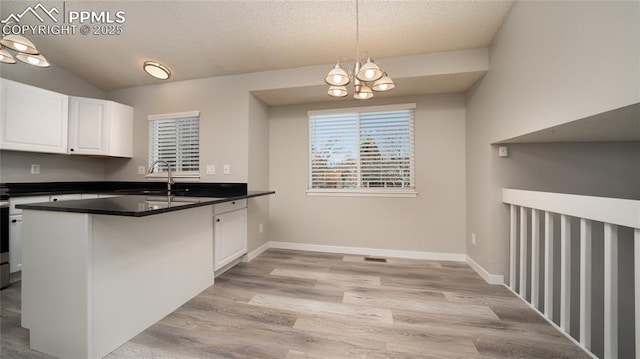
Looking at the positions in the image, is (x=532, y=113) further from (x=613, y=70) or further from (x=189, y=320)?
(x=189, y=320)

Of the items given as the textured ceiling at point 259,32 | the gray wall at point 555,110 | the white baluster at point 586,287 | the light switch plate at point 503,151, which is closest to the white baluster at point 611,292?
the white baluster at point 586,287

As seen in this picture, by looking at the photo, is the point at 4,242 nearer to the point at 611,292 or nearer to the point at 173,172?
the point at 173,172

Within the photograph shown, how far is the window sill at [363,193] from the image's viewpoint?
3086mm

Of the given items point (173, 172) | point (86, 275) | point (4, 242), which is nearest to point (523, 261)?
point (86, 275)

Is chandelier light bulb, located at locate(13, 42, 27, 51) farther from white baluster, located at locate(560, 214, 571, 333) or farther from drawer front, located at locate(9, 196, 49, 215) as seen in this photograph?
white baluster, located at locate(560, 214, 571, 333)

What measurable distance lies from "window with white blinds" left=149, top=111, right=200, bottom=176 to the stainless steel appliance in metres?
1.40

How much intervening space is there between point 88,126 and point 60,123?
25 cm

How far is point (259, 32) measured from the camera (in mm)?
2373

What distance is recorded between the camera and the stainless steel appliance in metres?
2.17

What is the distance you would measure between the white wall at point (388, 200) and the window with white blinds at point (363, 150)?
12cm

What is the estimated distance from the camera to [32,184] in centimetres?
290

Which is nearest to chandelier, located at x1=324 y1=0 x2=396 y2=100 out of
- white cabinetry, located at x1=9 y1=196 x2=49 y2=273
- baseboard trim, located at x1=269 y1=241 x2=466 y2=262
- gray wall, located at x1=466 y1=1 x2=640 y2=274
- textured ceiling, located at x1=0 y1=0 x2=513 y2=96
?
textured ceiling, located at x1=0 y1=0 x2=513 y2=96

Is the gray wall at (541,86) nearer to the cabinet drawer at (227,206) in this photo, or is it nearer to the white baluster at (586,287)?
the white baluster at (586,287)

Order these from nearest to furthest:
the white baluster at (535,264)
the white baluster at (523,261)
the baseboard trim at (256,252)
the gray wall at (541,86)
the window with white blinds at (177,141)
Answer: the gray wall at (541,86)
the white baluster at (535,264)
the white baluster at (523,261)
the baseboard trim at (256,252)
the window with white blinds at (177,141)
